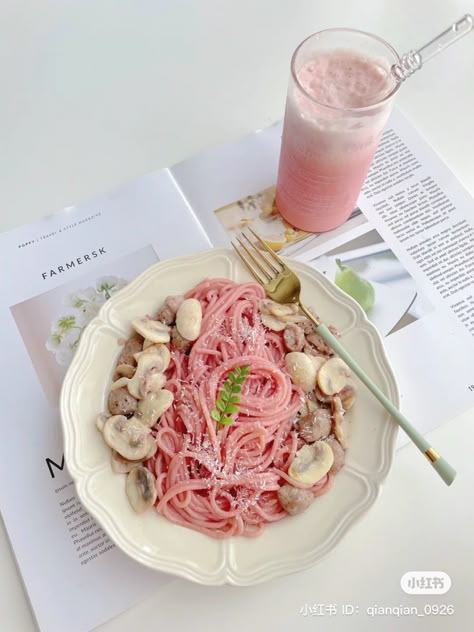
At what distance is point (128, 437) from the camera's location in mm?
734

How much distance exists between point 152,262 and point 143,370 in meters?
0.29

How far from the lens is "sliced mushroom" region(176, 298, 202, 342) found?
0.82 m

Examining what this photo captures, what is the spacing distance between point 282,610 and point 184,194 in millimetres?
760

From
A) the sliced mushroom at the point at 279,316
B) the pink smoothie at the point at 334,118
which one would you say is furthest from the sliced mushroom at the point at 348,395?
the pink smoothie at the point at 334,118

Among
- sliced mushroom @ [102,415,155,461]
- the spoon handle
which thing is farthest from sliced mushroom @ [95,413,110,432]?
the spoon handle

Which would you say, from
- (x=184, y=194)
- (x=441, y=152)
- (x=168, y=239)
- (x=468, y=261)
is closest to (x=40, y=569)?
(x=168, y=239)

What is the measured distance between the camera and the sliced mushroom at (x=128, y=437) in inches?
28.7

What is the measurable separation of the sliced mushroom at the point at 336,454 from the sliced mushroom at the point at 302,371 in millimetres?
86

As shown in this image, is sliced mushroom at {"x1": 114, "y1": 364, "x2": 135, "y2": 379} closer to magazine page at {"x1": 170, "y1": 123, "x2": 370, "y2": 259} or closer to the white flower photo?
the white flower photo

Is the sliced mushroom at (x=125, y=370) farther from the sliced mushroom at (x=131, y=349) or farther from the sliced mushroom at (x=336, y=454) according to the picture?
the sliced mushroom at (x=336, y=454)

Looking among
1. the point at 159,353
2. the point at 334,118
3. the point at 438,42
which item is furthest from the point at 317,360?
the point at 438,42

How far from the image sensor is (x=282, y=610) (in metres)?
0.74

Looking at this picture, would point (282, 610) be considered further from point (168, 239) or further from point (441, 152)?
point (441, 152)

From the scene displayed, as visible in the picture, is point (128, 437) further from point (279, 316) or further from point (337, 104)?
point (337, 104)
